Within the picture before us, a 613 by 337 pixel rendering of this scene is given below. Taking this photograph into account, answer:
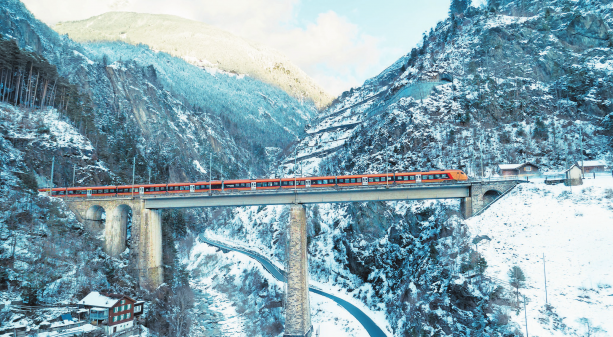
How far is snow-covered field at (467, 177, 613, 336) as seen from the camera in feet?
120

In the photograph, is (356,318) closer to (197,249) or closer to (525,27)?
(197,249)

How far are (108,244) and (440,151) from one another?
7031cm

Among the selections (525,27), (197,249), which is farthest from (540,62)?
(197,249)

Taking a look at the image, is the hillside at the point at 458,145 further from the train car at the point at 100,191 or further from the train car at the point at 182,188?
the train car at the point at 100,191

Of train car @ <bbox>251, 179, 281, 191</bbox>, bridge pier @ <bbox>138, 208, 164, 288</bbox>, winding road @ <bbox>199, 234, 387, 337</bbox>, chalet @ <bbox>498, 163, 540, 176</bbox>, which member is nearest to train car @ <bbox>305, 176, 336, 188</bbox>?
train car @ <bbox>251, 179, 281, 191</bbox>

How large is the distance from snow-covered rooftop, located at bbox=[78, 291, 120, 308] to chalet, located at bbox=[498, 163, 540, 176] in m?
61.0

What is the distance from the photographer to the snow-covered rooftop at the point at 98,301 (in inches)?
1828

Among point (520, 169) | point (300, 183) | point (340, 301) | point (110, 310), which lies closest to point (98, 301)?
point (110, 310)

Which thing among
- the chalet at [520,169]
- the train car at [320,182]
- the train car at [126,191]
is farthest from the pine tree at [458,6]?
the train car at [126,191]

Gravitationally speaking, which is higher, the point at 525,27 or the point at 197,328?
the point at 525,27

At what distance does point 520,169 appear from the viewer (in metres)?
61.3

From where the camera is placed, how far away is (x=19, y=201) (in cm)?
5759

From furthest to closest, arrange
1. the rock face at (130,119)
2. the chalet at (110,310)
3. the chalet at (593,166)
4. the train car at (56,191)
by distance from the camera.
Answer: the rock face at (130,119)
the train car at (56,191)
the chalet at (593,166)
the chalet at (110,310)

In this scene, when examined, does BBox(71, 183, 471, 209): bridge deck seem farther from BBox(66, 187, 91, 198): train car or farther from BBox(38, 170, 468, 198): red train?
BBox(66, 187, 91, 198): train car
